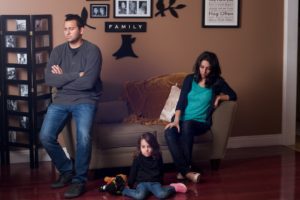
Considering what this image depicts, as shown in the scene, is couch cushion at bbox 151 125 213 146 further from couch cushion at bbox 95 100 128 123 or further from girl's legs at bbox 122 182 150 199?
girl's legs at bbox 122 182 150 199

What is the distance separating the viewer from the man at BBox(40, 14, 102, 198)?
13.3ft

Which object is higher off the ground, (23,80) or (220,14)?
(220,14)

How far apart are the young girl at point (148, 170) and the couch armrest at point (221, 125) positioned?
74cm

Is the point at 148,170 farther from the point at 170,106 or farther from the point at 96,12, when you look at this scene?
the point at 96,12

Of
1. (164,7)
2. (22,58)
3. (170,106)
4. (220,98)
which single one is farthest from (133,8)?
(220,98)

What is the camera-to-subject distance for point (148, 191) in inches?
154

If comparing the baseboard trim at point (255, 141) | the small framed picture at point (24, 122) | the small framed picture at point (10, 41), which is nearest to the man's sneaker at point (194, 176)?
the baseboard trim at point (255, 141)

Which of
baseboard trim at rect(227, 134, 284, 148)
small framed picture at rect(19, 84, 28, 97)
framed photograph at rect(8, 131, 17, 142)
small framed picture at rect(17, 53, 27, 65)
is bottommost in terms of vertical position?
baseboard trim at rect(227, 134, 284, 148)

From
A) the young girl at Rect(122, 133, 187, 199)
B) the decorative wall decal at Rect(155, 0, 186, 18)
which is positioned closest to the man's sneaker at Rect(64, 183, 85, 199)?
the young girl at Rect(122, 133, 187, 199)

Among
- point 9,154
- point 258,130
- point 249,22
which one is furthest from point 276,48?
point 9,154

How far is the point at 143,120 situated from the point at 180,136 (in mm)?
464

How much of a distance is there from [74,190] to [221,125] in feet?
4.66

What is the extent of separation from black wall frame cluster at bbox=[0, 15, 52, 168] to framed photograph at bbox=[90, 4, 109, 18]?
40 cm

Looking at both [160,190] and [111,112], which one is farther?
[111,112]
